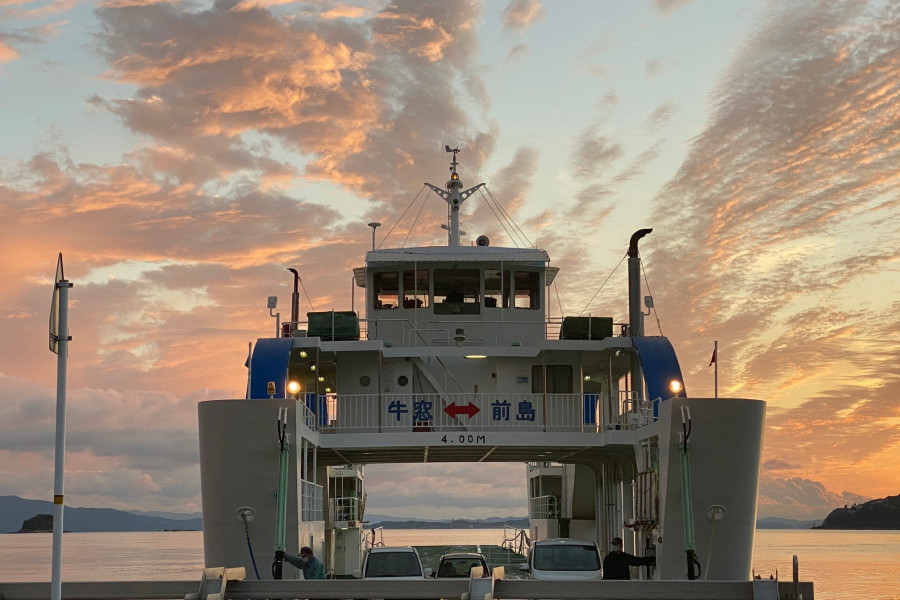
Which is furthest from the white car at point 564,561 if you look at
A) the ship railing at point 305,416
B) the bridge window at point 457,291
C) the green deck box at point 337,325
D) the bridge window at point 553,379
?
the bridge window at point 457,291

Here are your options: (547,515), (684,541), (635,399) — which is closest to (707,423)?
(684,541)

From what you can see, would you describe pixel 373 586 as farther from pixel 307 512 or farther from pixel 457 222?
pixel 457 222

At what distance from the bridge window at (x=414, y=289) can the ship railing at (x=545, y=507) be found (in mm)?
10806

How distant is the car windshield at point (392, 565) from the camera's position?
814 inches

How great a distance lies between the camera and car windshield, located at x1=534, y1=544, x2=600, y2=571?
2064 centimetres

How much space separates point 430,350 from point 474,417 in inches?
86.6

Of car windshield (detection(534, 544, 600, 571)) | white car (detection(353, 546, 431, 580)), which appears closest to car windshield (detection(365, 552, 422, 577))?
white car (detection(353, 546, 431, 580))

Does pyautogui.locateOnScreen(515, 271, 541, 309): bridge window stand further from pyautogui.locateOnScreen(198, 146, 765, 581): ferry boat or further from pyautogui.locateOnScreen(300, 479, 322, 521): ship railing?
pyautogui.locateOnScreen(300, 479, 322, 521): ship railing

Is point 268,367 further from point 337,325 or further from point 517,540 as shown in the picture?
point 517,540

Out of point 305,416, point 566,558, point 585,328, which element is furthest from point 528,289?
point 566,558

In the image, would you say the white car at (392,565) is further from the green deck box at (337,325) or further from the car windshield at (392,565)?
the green deck box at (337,325)

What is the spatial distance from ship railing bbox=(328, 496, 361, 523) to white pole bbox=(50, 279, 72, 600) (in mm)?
19967

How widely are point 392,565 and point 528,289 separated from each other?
10.3 metres

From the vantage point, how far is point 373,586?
1381 cm
